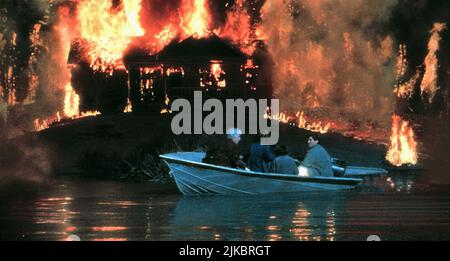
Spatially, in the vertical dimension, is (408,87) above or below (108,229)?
above

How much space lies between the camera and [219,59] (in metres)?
48.3

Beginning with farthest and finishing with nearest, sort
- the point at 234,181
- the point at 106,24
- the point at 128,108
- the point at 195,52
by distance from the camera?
the point at 106,24 < the point at 128,108 < the point at 195,52 < the point at 234,181

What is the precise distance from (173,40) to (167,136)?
10934mm

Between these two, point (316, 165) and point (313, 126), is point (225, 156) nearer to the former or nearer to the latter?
point (316, 165)

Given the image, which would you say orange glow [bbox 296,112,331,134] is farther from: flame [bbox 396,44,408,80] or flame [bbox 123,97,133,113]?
flame [bbox 396,44,408,80]

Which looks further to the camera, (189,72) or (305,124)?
(189,72)

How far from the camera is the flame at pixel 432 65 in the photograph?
53156 mm

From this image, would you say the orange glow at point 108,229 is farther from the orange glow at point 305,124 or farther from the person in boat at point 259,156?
the orange glow at point 305,124

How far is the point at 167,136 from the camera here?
40.5 metres
